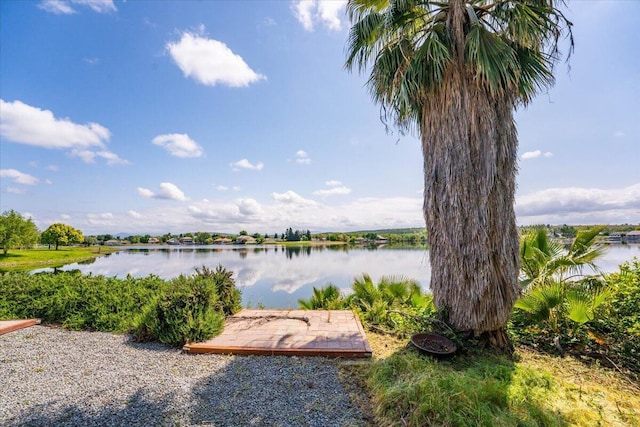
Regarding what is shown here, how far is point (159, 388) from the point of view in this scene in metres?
2.68

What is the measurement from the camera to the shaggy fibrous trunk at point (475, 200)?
11.7 feet

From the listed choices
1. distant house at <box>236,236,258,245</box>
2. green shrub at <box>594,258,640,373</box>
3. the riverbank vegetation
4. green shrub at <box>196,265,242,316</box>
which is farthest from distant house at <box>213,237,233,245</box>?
green shrub at <box>594,258,640,373</box>

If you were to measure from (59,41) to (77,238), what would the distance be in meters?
53.3

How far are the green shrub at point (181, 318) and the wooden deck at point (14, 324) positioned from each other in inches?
79.3

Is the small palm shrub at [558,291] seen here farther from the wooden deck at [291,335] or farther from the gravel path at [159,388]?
the gravel path at [159,388]

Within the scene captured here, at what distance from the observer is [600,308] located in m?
4.15

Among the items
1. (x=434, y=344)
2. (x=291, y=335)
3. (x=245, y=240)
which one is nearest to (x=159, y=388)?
(x=291, y=335)

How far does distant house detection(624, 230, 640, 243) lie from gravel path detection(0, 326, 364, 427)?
17.0 meters

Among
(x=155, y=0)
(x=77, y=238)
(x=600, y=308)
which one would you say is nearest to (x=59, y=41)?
(x=155, y=0)

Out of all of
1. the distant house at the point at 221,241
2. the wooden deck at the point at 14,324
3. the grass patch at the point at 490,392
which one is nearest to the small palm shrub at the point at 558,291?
the grass patch at the point at 490,392

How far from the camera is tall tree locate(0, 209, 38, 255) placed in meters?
24.9

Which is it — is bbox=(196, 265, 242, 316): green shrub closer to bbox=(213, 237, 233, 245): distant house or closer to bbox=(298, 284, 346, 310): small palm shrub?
bbox=(298, 284, 346, 310): small palm shrub

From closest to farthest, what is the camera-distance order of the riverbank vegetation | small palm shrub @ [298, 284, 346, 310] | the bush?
the riverbank vegetation < the bush < small palm shrub @ [298, 284, 346, 310]

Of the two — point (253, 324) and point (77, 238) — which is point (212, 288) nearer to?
point (253, 324)
